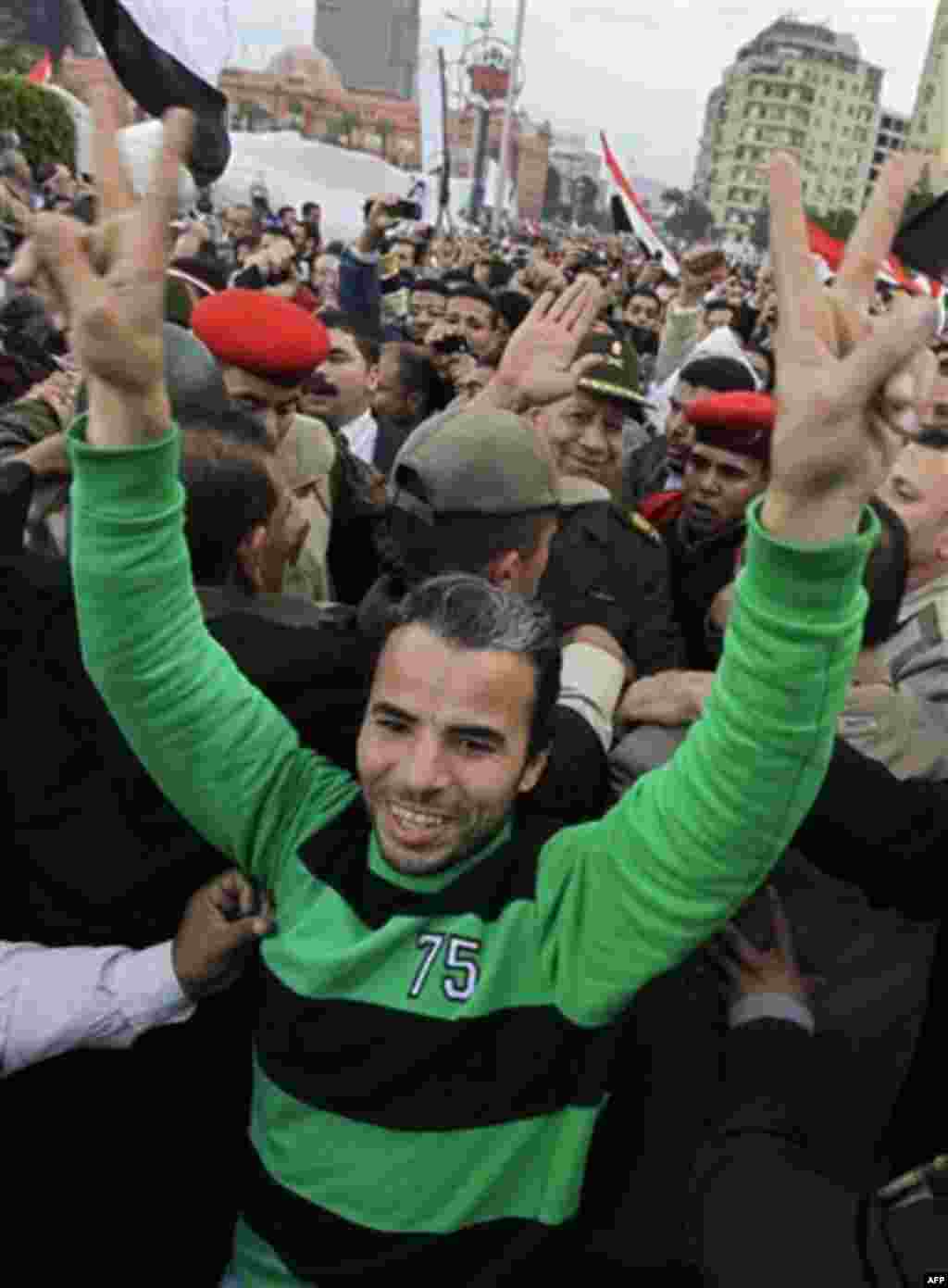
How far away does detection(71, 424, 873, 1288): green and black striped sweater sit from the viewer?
1.25 meters

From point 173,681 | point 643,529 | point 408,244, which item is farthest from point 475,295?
point 408,244

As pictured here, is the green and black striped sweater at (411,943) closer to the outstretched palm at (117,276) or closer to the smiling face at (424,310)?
the outstretched palm at (117,276)

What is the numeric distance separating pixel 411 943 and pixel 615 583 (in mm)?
1257

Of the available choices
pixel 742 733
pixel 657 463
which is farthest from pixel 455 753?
pixel 657 463

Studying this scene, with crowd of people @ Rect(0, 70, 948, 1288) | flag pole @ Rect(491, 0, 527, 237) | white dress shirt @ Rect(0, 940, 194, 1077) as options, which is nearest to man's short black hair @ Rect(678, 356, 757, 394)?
crowd of people @ Rect(0, 70, 948, 1288)

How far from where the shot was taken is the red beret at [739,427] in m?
3.16

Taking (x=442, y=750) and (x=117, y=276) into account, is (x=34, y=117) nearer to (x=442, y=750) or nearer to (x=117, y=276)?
(x=117, y=276)

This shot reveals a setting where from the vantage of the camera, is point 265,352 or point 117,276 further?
point 265,352

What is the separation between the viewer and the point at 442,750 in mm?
1331

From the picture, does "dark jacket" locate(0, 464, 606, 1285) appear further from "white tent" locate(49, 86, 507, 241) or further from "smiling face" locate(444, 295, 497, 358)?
"white tent" locate(49, 86, 507, 241)

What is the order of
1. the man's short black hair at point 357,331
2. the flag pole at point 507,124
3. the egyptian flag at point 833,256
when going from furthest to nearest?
the flag pole at point 507,124, the egyptian flag at point 833,256, the man's short black hair at point 357,331

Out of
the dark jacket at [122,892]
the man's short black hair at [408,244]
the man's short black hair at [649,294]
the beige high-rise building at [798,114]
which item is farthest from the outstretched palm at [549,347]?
the beige high-rise building at [798,114]

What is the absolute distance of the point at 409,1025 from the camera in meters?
1.29

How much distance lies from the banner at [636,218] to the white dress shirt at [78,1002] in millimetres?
9583
